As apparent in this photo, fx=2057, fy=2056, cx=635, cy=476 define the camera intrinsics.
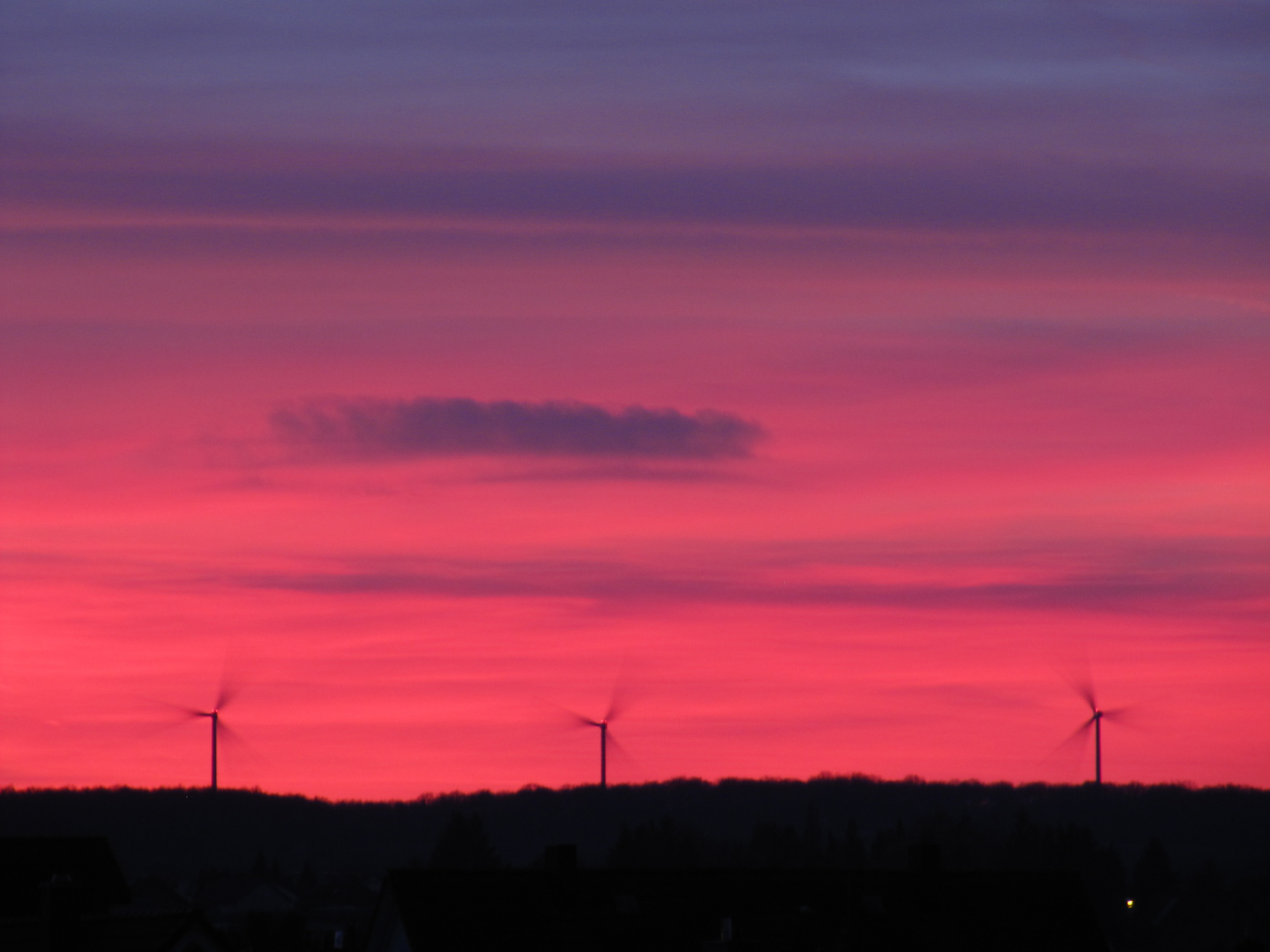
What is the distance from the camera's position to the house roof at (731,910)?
7056cm

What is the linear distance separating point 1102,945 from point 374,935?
88.9ft

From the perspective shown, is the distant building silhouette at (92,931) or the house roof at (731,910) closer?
the distant building silhouette at (92,931)

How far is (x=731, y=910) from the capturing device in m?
74.6

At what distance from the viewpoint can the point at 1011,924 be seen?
7656 centimetres

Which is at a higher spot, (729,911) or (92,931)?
(729,911)

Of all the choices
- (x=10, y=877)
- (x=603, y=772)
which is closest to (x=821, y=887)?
(x=10, y=877)

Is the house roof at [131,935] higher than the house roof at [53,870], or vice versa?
the house roof at [53,870]

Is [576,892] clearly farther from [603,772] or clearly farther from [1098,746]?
[1098,746]

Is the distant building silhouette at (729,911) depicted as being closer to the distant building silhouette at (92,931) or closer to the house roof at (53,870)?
the distant building silhouette at (92,931)

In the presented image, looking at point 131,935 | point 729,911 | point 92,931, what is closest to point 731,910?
point 729,911

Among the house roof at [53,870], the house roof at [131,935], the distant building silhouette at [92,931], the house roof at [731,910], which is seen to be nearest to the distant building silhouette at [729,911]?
the house roof at [731,910]

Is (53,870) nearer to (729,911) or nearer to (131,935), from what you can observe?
(131,935)

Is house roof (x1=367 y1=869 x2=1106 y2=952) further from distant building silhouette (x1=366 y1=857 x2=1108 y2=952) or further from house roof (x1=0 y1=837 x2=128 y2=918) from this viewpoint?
house roof (x1=0 y1=837 x2=128 y2=918)

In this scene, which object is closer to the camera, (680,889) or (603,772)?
(680,889)
